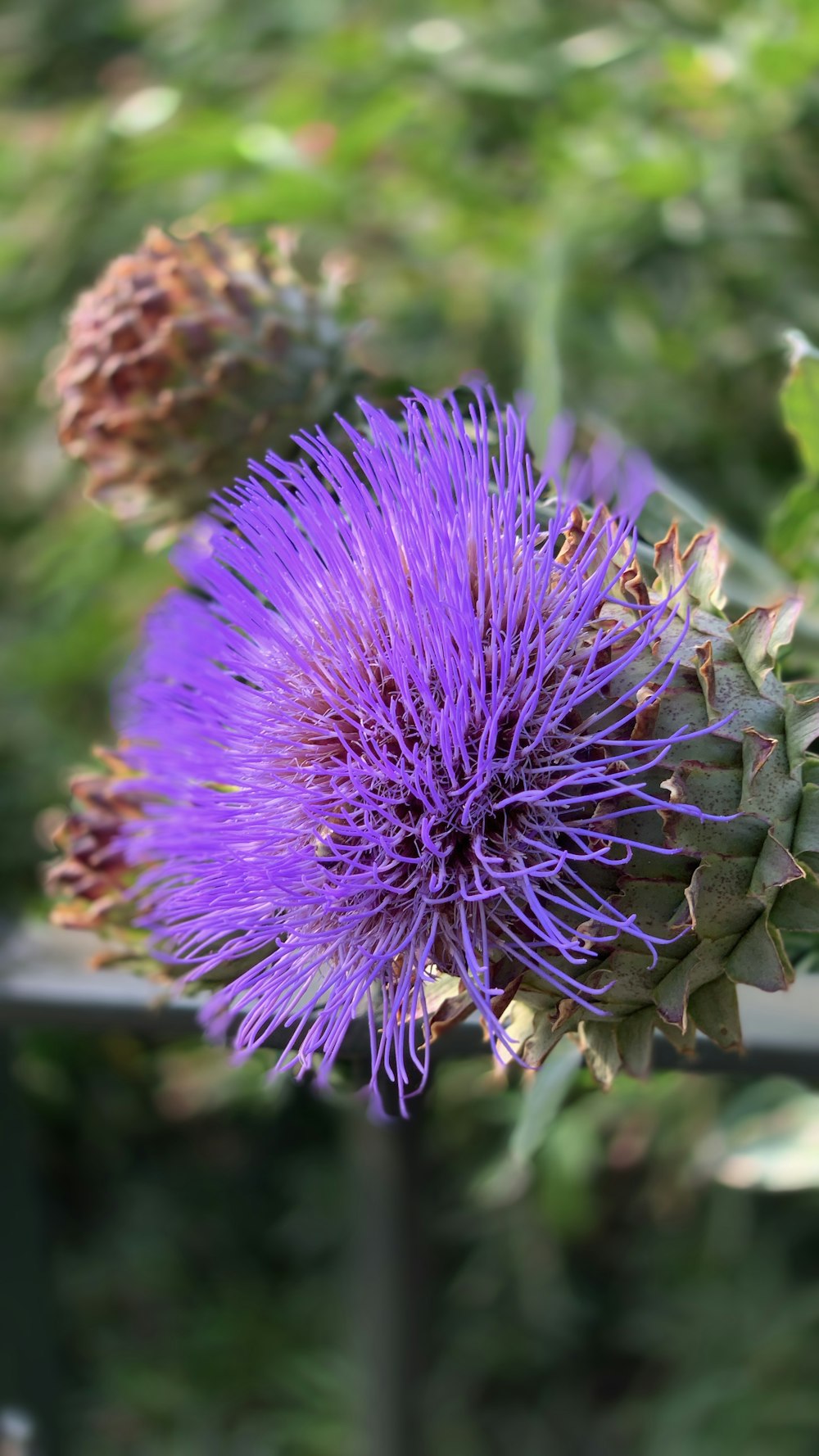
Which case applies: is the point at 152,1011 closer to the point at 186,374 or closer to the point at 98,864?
the point at 98,864

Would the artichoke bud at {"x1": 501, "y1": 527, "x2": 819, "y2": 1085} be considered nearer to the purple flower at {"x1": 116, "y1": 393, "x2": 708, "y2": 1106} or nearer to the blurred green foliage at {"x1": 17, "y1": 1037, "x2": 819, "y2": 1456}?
the purple flower at {"x1": 116, "y1": 393, "x2": 708, "y2": 1106}

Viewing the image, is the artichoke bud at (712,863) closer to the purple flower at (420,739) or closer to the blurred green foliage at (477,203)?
the purple flower at (420,739)

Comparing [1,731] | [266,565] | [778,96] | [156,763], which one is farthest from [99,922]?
[1,731]

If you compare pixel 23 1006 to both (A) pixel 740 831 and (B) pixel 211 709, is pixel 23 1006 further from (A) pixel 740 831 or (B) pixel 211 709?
(A) pixel 740 831

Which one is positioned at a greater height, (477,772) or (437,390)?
(437,390)

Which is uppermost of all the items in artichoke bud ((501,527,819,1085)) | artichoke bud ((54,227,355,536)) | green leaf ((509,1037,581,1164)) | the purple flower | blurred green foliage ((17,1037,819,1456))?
artichoke bud ((54,227,355,536))

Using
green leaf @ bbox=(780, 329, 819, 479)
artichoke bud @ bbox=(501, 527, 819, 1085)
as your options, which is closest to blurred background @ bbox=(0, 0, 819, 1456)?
green leaf @ bbox=(780, 329, 819, 479)

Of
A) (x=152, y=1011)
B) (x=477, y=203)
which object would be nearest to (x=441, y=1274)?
(x=152, y=1011)
